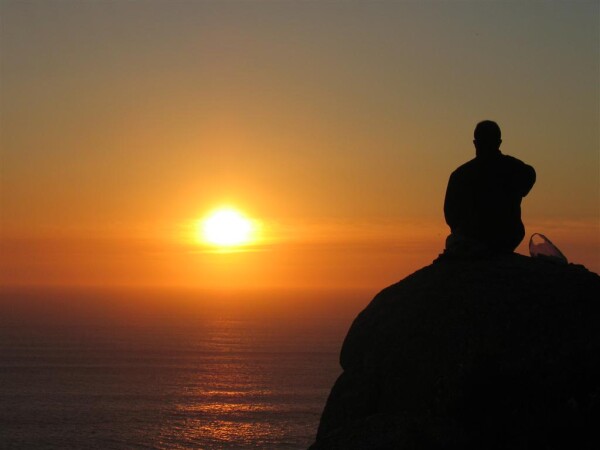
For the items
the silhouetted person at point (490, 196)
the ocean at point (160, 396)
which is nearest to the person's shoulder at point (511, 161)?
the silhouetted person at point (490, 196)

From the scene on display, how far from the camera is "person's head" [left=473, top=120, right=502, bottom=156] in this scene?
1269 cm

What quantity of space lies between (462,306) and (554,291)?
4.54 ft

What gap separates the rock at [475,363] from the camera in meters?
9.77

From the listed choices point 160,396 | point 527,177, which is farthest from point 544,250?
point 160,396

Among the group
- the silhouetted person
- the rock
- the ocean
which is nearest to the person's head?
A: the silhouetted person

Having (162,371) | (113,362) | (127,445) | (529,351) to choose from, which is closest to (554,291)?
(529,351)

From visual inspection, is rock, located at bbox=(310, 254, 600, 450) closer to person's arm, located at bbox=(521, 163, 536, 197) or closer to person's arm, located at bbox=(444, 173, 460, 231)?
person's arm, located at bbox=(444, 173, 460, 231)

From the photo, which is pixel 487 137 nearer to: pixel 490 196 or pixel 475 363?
pixel 490 196

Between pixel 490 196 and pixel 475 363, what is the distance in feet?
10.5

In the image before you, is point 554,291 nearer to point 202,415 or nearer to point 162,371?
point 202,415

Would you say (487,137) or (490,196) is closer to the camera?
(490,196)

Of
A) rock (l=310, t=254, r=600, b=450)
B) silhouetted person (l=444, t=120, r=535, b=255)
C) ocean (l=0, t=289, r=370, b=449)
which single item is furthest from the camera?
ocean (l=0, t=289, r=370, b=449)

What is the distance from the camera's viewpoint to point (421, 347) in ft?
36.6

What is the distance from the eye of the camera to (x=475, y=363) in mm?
10461
